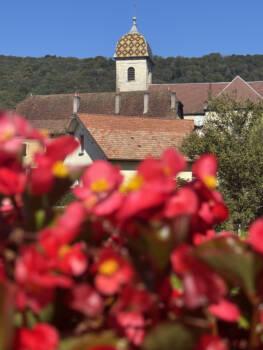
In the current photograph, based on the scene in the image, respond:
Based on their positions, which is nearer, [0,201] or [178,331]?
[178,331]

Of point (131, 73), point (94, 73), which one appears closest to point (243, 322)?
point (131, 73)

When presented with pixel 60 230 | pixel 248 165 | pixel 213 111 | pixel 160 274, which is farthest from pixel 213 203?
pixel 213 111

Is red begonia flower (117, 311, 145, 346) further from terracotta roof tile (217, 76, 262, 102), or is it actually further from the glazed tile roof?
the glazed tile roof

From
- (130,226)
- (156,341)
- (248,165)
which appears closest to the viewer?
(156,341)

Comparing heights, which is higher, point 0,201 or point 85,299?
point 0,201

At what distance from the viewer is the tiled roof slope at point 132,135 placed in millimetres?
26062

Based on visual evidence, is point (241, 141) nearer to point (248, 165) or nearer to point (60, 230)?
point (248, 165)

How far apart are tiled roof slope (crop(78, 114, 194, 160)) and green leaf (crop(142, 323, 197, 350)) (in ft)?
80.5

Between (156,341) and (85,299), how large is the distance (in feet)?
0.41

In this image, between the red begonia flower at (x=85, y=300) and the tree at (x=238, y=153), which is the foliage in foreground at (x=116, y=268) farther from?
the tree at (x=238, y=153)

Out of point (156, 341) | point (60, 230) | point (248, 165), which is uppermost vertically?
point (60, 230)

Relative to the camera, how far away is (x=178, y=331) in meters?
0.67

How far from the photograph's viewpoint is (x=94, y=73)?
94.9 meters

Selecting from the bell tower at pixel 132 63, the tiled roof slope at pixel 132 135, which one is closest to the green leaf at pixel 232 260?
the tiled roof slope at pixel 132 135
